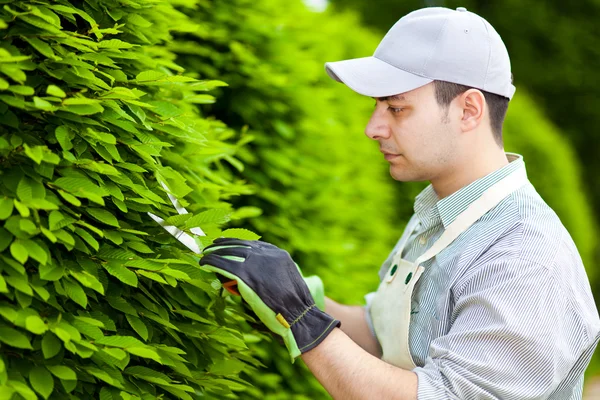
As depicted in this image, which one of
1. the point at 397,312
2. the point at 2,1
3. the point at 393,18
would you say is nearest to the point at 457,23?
the point at 397,312

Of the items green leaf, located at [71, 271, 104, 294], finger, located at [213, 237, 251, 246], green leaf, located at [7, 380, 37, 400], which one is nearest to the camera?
green leaf, located at [7, 380, 37, 400]

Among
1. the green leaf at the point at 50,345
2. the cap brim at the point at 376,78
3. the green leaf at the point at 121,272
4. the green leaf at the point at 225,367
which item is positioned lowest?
the green leaf at the point at 225,367

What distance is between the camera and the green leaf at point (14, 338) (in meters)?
1.51

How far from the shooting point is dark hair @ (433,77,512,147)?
2199mm

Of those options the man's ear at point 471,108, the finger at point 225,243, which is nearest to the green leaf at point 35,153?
the finger at point 225,243

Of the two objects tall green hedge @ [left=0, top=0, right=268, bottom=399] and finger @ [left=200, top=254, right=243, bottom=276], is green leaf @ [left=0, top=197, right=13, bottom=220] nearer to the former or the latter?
tall green hedge @ [left=0, top=0, right=268, bottom=399]

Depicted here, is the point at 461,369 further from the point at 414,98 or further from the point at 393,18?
the point at 393,18

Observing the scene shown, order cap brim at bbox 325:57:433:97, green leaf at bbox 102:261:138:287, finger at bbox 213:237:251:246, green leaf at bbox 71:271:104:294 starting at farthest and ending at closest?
cap brim at bbox 325:57:433:97 < finger at bbox 213:237:251:246 < green leaf at bbox 102:261:138:287 < green leaf at bbox 71:271:104:294

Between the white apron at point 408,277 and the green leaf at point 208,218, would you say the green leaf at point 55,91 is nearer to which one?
the green leaf at point 208,218

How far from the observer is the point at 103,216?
1724 millimetres

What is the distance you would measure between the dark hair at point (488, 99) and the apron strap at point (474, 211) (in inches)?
6.9

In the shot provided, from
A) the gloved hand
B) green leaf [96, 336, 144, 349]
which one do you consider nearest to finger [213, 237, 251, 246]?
the gloved hand

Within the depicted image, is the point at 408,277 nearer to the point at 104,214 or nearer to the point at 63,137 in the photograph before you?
the point at 104,214

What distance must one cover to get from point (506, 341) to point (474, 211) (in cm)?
49
